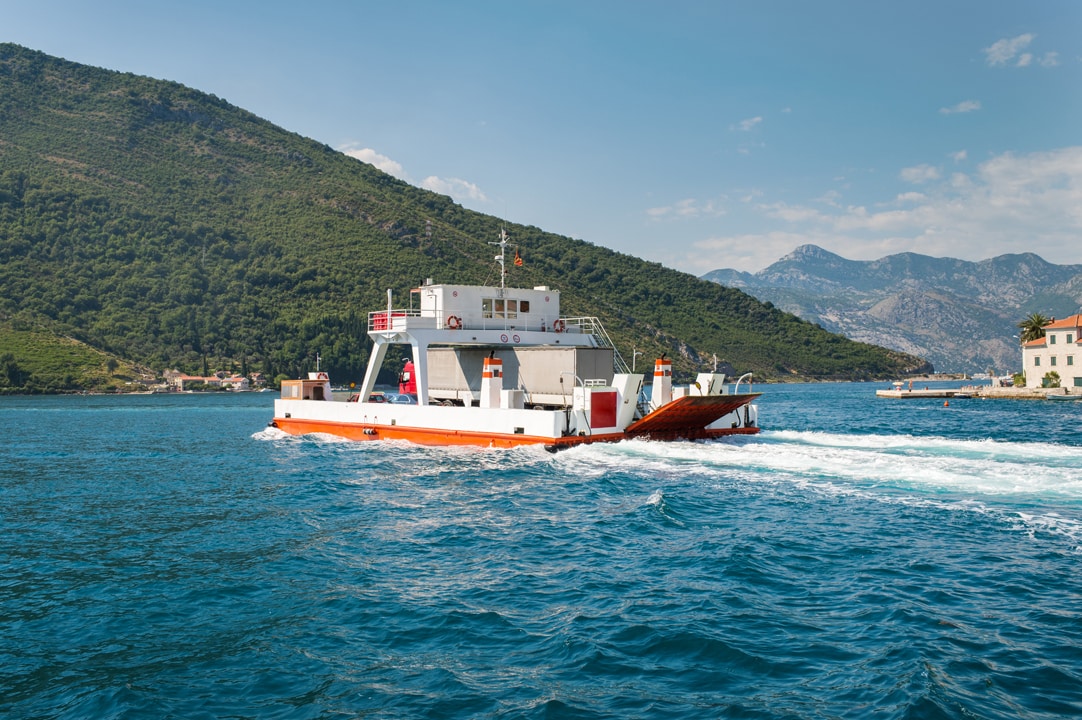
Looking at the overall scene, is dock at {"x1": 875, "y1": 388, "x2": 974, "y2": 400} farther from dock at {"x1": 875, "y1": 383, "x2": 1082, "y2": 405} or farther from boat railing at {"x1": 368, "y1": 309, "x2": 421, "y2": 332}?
boat railing at {"x1": 368, "y1": 309, "x2": 421, "y2": 332}

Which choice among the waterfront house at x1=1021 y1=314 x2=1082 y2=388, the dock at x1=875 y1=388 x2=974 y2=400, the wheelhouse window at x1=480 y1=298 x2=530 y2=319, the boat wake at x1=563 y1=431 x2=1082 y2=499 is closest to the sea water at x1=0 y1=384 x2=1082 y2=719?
the boat wake at x1=563 y1=431 x2=1082 y2=499

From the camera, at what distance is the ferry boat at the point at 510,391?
77.4 ft

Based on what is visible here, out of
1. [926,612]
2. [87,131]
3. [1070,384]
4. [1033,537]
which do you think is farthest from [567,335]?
[87,131]

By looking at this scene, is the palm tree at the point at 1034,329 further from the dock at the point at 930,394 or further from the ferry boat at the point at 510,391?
the ferry boat at the point at 510,391

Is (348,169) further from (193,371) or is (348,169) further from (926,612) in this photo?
(926,612)

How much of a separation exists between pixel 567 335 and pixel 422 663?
22925mm

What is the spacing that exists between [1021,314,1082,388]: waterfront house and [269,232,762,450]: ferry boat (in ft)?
199

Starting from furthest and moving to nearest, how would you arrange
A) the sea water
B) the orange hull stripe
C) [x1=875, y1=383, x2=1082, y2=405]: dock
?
[x1=875, y1=383, x2=1082, y2=405]: dock → the orange hull stripe → the sea water

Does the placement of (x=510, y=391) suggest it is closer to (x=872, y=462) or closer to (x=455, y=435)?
(x=455, y=435)

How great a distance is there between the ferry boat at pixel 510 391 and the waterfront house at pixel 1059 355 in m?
60.7

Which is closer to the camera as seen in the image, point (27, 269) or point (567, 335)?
point (567, 335)

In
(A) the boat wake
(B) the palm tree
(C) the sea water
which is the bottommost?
(C) the sea water

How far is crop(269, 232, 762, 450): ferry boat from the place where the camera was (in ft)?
77.4

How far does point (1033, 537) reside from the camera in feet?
39.8
